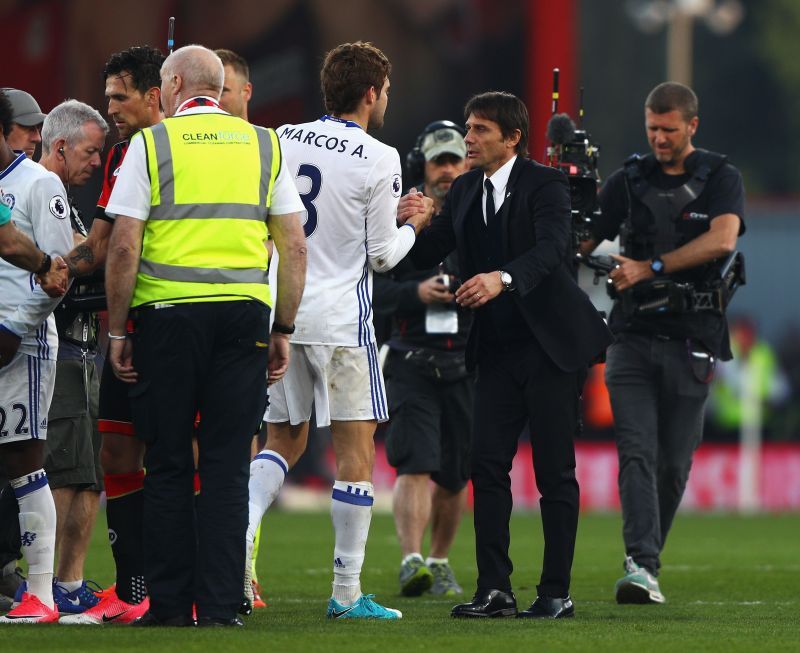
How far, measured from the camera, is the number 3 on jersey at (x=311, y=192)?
7.10 m

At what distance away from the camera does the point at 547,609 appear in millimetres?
7176

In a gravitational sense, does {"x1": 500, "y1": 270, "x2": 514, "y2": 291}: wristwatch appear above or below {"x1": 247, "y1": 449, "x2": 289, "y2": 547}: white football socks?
above

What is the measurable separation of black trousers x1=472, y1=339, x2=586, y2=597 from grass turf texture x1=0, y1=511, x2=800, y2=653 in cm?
26

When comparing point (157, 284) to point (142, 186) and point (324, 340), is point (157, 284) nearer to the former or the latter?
point (142, 186)

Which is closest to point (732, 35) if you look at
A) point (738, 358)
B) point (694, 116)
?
point (738, 358)

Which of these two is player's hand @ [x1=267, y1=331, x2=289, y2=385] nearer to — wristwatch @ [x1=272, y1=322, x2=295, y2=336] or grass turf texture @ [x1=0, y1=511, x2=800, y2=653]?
wristwatch @ [x1=272, y1=322, x2=295, y2=336]

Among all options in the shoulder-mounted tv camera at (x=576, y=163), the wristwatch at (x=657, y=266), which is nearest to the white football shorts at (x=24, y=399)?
the shoulder-mounted tv camera at (x=576, y=163)

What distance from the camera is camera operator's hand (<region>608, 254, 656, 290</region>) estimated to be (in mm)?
8664

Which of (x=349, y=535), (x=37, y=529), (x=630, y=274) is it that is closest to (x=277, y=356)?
(x=349, y=535)

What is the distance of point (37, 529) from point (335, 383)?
4.28 feet

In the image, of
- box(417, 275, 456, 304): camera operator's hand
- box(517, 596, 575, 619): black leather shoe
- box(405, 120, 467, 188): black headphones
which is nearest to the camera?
box(517, 596, 575, 619): black leather shoe

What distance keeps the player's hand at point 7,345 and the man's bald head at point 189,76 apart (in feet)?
3.49

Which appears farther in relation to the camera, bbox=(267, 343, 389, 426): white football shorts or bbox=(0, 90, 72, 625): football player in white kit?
bbox=(267, 343, 389, 426): white football shorts

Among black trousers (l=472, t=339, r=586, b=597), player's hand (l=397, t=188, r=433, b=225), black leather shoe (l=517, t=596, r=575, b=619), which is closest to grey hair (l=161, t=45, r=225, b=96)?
player's hand (l=397, t=188, r=433, b=225)
